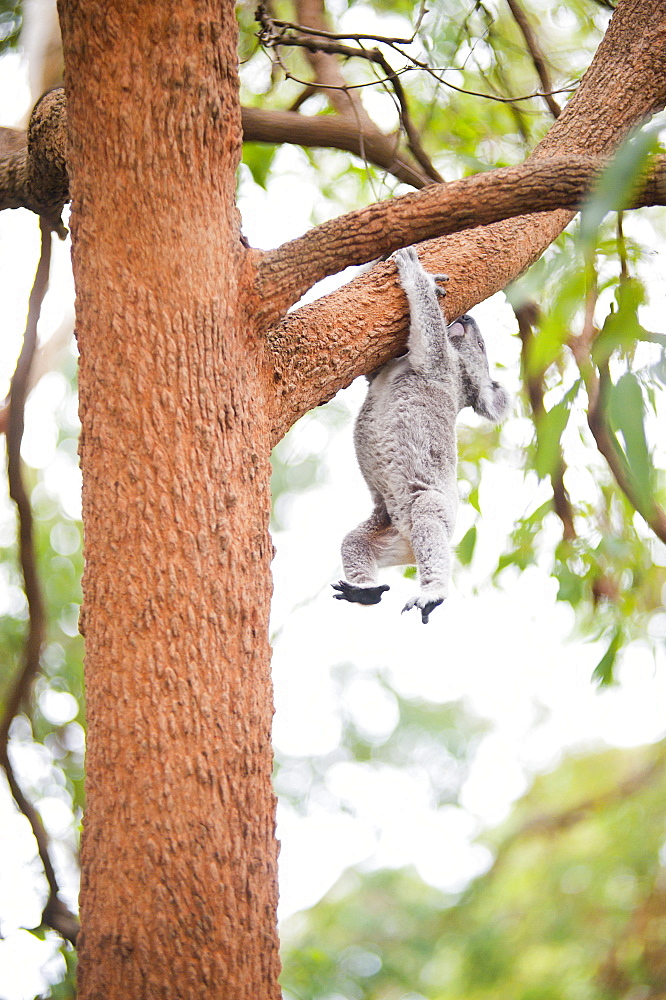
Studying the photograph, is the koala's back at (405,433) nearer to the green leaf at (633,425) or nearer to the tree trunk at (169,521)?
the tree trunk at (169,521)

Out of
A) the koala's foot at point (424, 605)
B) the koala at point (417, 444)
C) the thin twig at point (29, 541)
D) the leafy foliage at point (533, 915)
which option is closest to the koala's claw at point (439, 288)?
the koala at point (417, 444)

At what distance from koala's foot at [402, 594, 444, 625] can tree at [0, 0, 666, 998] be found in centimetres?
46

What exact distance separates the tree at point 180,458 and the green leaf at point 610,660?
1.13 m

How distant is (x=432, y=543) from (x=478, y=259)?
0.59 m

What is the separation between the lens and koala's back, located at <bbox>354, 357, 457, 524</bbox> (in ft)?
5.70

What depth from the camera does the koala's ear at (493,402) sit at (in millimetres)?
1914

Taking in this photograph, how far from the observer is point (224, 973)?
108 cm

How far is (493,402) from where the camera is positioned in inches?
76.8

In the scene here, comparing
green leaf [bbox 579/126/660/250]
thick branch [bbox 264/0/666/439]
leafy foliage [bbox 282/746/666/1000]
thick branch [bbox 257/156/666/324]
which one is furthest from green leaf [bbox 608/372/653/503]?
leafy foliage [bbox 282/746/666/1000]

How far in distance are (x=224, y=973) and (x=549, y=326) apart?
891 millimetres

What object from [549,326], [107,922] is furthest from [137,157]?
[107,922]

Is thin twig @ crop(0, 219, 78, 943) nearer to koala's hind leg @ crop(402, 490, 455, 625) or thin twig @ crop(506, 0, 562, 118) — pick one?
koala's hind leg @ crop(402, 490, 455, 625)

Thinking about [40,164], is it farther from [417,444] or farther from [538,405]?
[538,405]

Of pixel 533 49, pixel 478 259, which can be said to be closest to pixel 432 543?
pixel 478 259
